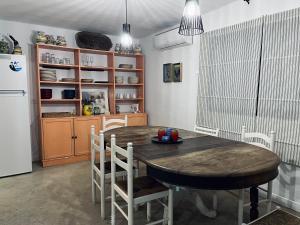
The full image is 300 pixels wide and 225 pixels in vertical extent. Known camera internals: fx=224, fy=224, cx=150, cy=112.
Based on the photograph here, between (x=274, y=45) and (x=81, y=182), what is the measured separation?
119 inches

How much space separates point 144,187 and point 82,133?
8.05ft

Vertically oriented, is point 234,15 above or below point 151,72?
above

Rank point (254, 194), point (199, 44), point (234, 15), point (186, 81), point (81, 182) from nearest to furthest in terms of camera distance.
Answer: point (254, 194), point (234, 15), point (81, 182), point (199, 44), point (186, 81)

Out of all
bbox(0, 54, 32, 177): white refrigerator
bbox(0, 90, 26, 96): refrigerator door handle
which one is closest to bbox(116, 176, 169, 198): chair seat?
bbox(0, 54, 32, 177): white refrigerator

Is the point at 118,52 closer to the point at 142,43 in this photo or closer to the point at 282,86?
the point at 142,43

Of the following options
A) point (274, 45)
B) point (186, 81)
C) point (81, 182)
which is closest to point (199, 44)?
point (186, 81)

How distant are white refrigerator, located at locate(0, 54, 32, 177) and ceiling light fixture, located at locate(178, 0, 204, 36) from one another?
258 centimetres

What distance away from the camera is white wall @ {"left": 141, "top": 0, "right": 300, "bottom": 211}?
2543mm

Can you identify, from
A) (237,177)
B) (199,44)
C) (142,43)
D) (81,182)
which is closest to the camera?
(237,177)

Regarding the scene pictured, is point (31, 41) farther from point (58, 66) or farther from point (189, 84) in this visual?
point (189, 84)

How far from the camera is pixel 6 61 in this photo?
3.22m

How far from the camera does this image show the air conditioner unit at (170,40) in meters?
3.61

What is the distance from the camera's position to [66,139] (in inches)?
154

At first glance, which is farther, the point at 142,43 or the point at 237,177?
the point at 142,43
